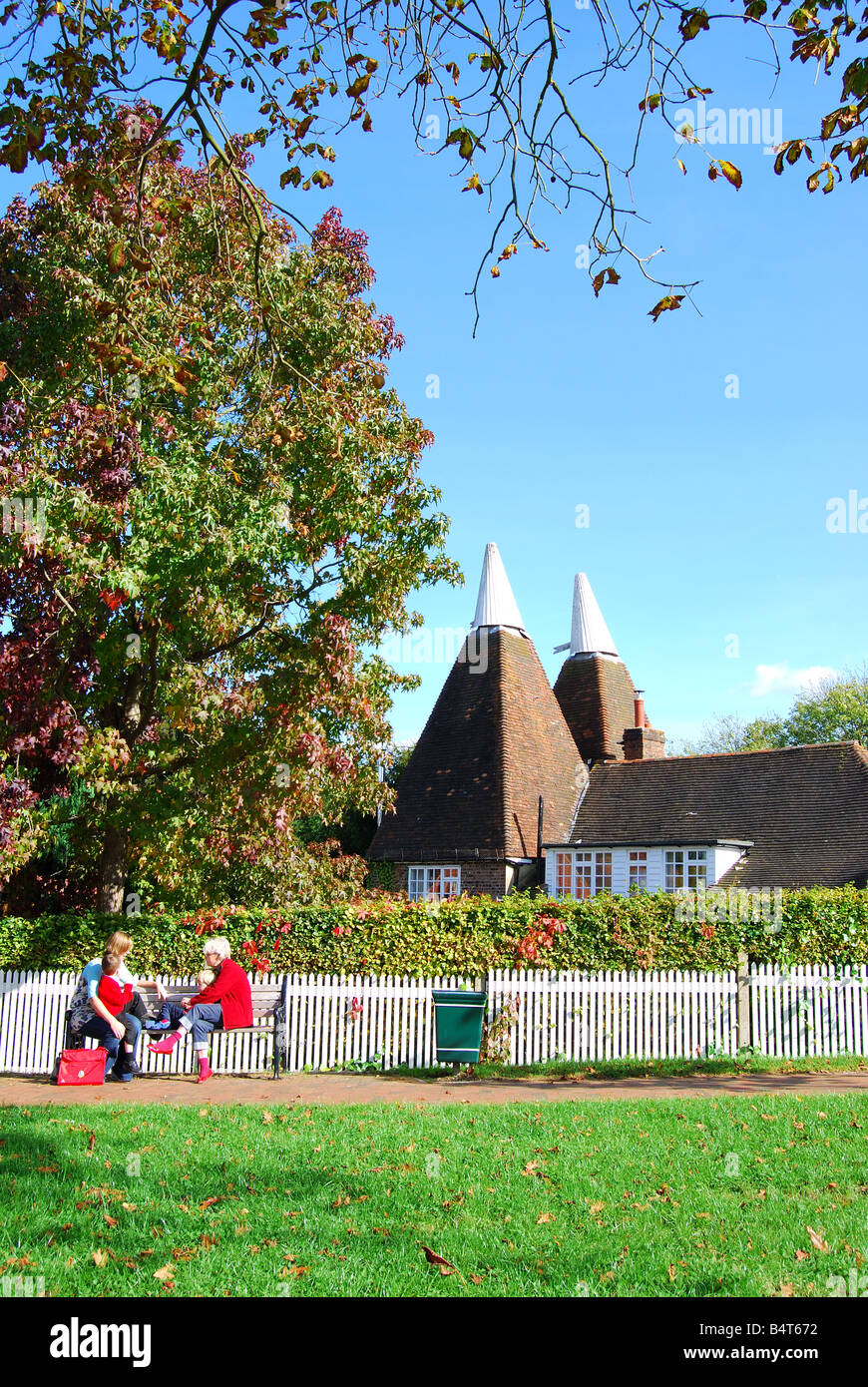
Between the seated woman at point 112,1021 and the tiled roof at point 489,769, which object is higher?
the tiled roof at point 489,769

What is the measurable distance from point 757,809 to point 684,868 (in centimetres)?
272

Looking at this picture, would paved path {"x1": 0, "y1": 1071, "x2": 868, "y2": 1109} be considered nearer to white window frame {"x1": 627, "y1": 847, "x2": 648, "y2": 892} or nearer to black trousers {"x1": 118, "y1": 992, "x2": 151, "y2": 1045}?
black trousers {"x1": 118, "y1": 992, "x2": 151, "y2": 1045}

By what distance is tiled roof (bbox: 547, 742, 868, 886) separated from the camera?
24.5 m

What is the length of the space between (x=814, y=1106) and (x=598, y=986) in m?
4.32

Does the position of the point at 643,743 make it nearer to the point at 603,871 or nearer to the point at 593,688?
the point at 593,688

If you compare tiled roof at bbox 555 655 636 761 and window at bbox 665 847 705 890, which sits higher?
tiled roof at bbox 555 655 636 761

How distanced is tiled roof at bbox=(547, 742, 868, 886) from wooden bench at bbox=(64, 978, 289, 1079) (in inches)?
613

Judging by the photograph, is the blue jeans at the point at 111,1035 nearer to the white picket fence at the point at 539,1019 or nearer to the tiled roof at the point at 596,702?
the white picket fence at the point at 539,1019

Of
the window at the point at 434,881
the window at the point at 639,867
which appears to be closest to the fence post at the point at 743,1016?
the window at the point at 639,867

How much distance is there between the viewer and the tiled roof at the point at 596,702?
1335 inches

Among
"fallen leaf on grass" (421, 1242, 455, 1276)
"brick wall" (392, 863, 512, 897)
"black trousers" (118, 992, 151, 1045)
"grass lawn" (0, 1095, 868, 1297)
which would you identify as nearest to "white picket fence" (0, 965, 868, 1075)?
"black trousers" (118, 992, 151, 1045)

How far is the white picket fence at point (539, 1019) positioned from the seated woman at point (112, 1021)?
3.75 feet
